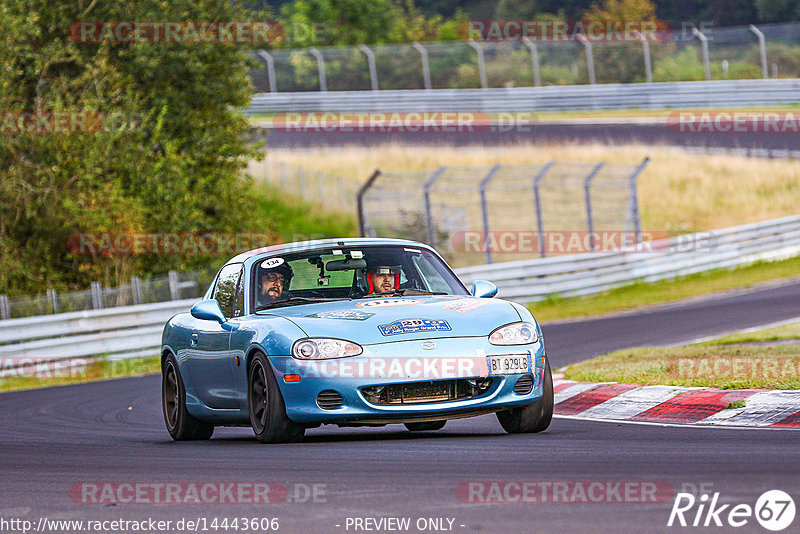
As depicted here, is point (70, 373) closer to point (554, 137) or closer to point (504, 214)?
point (504, 214)

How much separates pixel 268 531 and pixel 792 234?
2473 centimetres

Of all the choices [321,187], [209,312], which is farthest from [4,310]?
[321,187]

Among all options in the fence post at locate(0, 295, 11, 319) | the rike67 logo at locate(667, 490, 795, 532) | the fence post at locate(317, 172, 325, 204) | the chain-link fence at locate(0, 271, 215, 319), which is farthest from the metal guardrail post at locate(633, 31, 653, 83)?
the rike67 logo at locate(667, 490, 795, 532)

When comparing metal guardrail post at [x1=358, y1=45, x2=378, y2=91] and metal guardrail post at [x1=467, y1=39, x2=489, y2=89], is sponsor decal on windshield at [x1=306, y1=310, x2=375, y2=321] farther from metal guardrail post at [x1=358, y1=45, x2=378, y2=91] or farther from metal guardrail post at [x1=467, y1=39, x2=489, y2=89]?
metal guardrail post at [x1=358, y1=45, x2=378, y2=91]

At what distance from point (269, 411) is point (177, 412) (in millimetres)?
2091

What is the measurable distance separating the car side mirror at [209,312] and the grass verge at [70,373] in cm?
1050

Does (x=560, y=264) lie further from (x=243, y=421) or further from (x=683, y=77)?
(x=683, y=77)

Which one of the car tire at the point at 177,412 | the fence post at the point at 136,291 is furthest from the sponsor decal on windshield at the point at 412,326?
the fence post at the point at 136,291

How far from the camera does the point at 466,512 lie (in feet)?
18.4

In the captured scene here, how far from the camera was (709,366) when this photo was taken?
38.5ft

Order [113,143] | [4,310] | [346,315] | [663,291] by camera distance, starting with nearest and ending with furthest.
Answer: [346,315] → [4,310] → [663,291] → [113,143]

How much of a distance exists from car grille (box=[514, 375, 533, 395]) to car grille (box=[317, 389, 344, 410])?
1.12 m

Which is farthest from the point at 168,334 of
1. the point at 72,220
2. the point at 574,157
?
the point at 574,157

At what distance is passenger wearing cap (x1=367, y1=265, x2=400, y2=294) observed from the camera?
9484mm
